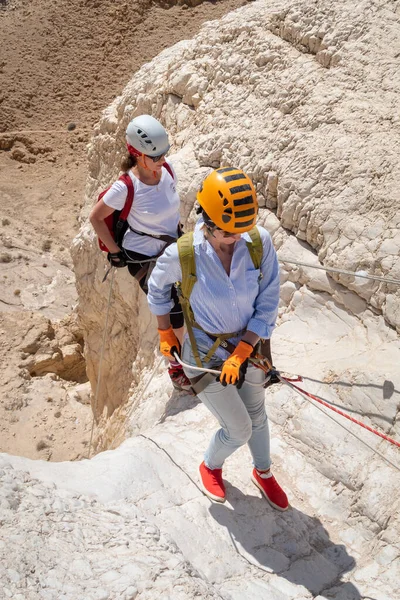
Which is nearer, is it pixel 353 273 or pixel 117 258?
pixel 353 273

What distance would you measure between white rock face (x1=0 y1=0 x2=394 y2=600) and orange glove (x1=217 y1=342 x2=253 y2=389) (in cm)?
97

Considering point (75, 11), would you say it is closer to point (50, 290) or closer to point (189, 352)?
point (50, 290)

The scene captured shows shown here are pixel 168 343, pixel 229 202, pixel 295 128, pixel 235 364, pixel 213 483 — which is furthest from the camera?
pixel 295 128

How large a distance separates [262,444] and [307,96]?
3.57 meters

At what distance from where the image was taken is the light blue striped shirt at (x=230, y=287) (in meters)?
3.25

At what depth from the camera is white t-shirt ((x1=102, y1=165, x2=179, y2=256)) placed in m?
4.62

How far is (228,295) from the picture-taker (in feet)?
10.7

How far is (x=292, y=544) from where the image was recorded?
3803mm

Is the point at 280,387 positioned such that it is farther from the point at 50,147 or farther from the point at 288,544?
the point at 50,147

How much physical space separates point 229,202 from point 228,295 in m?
0.52

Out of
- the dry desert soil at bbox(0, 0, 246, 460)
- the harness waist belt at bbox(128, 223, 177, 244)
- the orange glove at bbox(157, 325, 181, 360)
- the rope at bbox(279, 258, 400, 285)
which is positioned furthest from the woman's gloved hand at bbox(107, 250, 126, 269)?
the dry desert soil at bbox(0, 0, 246, 460)

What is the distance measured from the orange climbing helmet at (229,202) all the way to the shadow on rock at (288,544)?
1.90 meters

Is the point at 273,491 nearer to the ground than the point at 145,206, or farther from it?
nearer to the ground

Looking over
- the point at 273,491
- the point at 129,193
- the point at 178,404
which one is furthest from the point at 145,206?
the point at 273,491
